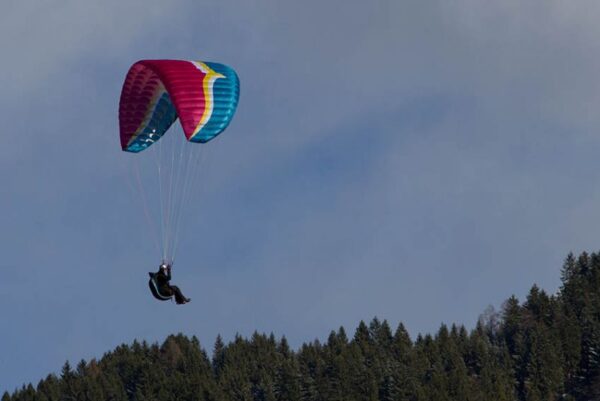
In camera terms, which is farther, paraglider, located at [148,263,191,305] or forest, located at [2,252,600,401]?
forest, located at [2,252,600,401]

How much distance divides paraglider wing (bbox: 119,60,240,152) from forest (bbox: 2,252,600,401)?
5943 centimetres

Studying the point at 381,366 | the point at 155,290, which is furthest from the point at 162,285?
the point at 381,366

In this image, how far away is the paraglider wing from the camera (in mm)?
76312

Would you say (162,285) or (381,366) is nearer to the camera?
(162,285)

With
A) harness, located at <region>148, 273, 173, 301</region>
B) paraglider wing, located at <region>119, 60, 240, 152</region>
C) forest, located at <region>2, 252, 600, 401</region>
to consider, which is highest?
forest, located at <region>2, 252, 600, 401</region>

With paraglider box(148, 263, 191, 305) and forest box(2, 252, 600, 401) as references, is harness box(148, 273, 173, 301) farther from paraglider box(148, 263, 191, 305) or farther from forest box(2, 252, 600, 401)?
forest box(2, 252, 600, 401)

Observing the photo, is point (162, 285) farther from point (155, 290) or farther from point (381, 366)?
point (381, 366)

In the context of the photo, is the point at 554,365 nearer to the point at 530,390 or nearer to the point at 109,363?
the point at 530,390

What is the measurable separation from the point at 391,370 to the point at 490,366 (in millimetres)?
8653

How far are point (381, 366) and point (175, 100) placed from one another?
74.7 metres

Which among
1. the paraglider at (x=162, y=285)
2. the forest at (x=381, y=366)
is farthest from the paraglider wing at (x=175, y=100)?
the forest at (x=381, y=366)

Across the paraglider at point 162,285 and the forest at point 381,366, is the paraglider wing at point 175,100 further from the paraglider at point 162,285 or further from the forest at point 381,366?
the forest at point 381,366

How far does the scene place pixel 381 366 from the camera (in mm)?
149000

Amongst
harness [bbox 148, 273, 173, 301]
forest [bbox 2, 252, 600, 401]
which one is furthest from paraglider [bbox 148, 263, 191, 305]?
forest [bbox 2, 252, 600, 401]
